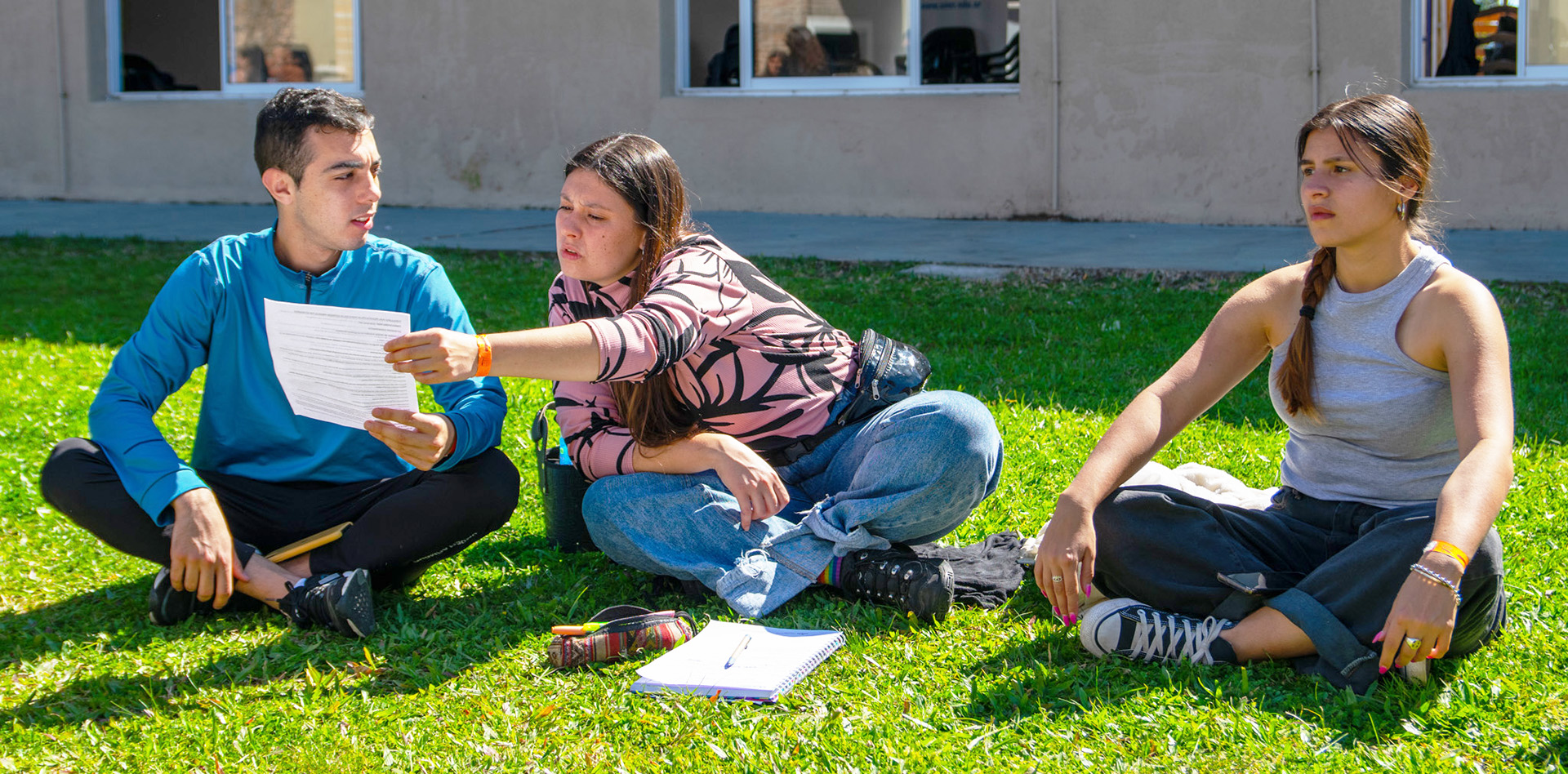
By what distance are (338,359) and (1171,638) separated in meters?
1.92

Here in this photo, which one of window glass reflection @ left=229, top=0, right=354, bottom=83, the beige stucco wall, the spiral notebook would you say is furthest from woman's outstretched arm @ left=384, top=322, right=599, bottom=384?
window glass reflection @ left=229, top=0, right=354, bottom=83

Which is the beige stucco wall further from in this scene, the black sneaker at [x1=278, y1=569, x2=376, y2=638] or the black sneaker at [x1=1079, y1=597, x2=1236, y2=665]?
the black sneaker at [x1=278, y1=569, x2=376, y2=638]

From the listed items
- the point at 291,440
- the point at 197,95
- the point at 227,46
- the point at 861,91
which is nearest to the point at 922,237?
the point at 861,91

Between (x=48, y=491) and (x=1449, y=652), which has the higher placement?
(x=48, y=491)

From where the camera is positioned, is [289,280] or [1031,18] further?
[1031,18]

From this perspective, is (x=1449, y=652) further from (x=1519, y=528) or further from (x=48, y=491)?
(x=48, y=491)

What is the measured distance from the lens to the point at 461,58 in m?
12.3

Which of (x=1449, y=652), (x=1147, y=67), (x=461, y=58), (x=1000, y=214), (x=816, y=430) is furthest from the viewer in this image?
(x=461, y=58)

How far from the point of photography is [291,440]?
3443mm

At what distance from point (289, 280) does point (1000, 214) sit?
806cm

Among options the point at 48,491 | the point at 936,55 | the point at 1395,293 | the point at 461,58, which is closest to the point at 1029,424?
the point at 1395,293

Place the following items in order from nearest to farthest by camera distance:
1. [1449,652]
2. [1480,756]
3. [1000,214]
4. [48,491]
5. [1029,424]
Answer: [1480,756], [1449,652], [48,491], [1029,424], [1000,214]

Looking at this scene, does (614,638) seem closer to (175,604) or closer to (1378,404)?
(175,604)

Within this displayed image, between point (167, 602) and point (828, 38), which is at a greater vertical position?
point (828, 38)
